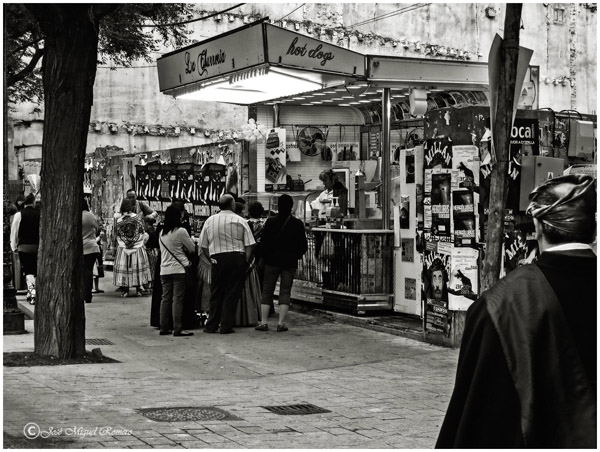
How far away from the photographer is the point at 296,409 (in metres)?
8.29

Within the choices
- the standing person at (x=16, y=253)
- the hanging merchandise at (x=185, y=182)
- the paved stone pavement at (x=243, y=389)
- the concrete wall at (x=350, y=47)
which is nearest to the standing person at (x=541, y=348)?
the paved stone pavement at (x=243, y=389)

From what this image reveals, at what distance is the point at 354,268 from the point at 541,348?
10.4 m

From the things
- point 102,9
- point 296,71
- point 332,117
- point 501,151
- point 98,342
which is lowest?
point 98,342

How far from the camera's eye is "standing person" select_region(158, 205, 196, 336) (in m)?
12.4

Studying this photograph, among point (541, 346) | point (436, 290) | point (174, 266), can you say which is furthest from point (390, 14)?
point (541, 346)

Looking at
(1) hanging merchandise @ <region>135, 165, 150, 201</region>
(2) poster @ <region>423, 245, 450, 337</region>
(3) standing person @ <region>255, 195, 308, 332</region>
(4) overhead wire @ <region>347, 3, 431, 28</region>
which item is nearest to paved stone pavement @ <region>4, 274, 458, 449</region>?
(2) poster @ <region>423, 245, 450, 337</region>

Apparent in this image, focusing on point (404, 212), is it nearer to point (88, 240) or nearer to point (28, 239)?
point (88, 240)

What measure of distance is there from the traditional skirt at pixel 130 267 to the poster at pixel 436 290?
23.5 ft

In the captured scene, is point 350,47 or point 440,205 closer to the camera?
point 440,205

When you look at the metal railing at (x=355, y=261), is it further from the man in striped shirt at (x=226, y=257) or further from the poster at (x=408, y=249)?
the man in striped shirt at (x=226, y=257)

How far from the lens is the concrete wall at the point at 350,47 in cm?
3388

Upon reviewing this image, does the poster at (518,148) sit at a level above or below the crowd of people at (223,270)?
above

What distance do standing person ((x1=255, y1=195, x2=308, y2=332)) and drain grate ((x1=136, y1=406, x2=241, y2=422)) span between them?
4.81 m

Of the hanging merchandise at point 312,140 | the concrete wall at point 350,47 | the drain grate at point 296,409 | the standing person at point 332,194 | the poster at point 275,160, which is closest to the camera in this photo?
the drain grate at point 296,409
